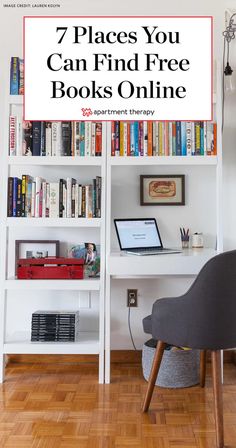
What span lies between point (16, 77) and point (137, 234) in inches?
45.3

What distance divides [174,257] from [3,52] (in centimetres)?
173

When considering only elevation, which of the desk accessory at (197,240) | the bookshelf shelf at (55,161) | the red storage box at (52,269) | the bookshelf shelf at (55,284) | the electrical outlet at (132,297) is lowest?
the electrical outlet at (132,297)

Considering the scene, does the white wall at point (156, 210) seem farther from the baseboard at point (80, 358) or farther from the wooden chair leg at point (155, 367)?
the wooden chair leg at point (155, 367)

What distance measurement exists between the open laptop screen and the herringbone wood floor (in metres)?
0.77

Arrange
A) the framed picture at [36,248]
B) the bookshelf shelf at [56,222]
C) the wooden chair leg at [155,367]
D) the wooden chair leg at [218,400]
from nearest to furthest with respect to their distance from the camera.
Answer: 1. the wooden chair leg at [218,400]
2. the wooden chair leg at [155,367]
3. the bookshelf shelf at [56,222]
4. the framed picture at [36,248]

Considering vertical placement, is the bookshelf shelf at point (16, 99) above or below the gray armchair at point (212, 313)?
above

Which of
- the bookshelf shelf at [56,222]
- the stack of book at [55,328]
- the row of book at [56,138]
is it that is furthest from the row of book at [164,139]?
the stack of book at [55,328]

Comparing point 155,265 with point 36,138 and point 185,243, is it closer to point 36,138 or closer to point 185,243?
point 185,243

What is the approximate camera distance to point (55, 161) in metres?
2.51

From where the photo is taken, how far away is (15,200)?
2535 mm

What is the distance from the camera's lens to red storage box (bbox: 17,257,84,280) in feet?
8.24

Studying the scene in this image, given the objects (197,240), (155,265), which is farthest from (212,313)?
(197,240)

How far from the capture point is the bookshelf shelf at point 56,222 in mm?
2500

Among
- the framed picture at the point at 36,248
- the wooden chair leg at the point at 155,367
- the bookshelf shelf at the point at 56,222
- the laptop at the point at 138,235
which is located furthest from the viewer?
the framed picture at the point at 36,248
